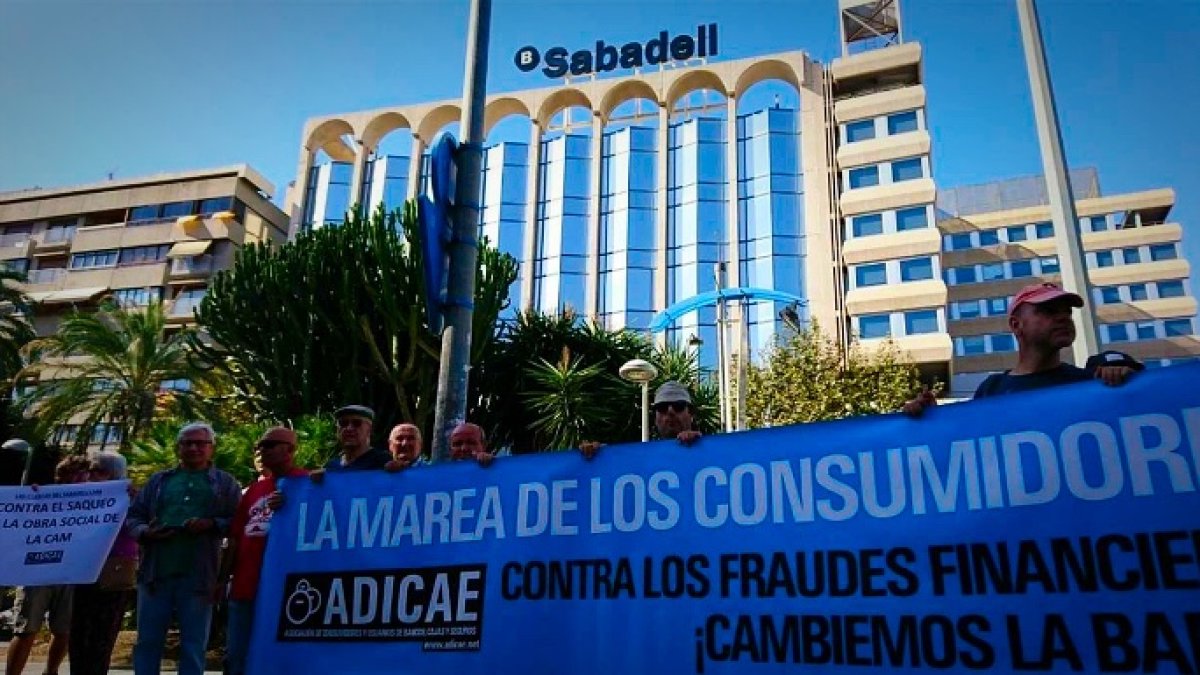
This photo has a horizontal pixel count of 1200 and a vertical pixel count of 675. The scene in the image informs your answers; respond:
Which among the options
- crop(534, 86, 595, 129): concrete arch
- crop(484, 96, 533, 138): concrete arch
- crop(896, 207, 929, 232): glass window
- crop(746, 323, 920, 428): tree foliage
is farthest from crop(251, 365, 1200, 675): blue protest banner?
crop(484, 96, 533, 138): concrete arch

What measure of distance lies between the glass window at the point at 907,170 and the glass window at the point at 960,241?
2075cm

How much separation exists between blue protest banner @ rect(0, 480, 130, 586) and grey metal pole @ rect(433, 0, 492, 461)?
2.07m

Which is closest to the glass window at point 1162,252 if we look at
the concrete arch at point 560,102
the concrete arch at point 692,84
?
the concrete arch at point 692,84

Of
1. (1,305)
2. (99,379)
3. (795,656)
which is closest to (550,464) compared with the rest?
(795,656)

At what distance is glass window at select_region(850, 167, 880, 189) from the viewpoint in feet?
112

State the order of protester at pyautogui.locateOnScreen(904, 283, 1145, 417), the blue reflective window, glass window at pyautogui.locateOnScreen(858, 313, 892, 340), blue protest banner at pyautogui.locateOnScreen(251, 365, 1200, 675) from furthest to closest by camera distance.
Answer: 1. the blue reflective window
2. glass window at pyautogui.locateOnScreen(858, 313, 892, 340)
3. protester at pyautogui.locateOnScreen(904, 283, 1145, 417)
4. blue protest banner at pyautogui.locateOnScreen(251, 365, 1200, 675)

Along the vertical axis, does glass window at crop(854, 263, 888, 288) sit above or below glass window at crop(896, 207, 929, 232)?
below

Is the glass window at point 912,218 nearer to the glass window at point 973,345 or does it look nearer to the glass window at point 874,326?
the glass window at point 874,326

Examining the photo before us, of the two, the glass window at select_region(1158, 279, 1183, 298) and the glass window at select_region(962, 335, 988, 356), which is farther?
the glass window at select_region(962, 335, 988, 356)

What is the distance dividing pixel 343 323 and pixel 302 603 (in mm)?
13026

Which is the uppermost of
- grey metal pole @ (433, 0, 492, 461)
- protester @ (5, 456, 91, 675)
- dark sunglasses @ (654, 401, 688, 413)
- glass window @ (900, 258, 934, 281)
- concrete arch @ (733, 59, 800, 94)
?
concrete arch @ (733, 59, 800, 94)

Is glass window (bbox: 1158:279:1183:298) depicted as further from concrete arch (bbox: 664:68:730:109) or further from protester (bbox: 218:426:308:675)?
protester (bbox: 218:426:308:675)

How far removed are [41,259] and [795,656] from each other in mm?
54373

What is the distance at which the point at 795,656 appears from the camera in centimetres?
287
